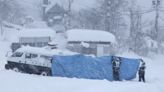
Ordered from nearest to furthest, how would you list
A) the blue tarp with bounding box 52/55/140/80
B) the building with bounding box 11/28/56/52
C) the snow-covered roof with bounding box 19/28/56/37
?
the blue tarp with bounding box 52/55/140/80
the building with bounding box 11/28/56/52
the snow-covered roof with bounding box 19/28/56/37

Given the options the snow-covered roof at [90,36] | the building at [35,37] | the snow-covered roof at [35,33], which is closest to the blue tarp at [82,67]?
the snow-covered roof at [90,36]

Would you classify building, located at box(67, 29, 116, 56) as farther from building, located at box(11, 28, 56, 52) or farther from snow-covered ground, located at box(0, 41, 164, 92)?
snow-covered ground, located at box(0, 41, 164, 92)

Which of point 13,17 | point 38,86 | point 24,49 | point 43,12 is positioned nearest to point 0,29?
point 13,17

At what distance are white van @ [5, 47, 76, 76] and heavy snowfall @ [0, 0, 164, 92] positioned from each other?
3475 millimetres

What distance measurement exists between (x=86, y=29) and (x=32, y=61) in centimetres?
4104

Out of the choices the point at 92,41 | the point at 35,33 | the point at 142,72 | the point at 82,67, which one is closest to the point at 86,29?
the point at 35,33

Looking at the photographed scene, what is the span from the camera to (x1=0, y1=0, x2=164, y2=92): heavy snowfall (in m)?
60.4

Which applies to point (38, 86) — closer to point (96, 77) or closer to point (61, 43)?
point (96, 77)

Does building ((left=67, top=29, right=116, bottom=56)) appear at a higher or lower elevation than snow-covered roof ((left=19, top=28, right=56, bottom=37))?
lower

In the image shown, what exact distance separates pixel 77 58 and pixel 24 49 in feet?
14.0

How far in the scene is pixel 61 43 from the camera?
2517 inches

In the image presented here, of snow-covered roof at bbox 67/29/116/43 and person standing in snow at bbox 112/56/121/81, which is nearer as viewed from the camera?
person standing in snow at bbox 112/56/121/81

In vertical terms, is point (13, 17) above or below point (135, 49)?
above

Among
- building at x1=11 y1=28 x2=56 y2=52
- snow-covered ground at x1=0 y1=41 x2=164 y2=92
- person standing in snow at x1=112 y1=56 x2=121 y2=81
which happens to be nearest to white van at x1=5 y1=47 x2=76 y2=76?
snow-covered ground at x1=0 y1=41 x2=164 y2=92
